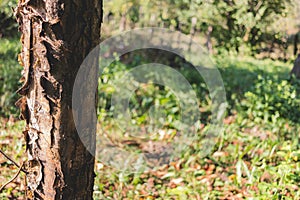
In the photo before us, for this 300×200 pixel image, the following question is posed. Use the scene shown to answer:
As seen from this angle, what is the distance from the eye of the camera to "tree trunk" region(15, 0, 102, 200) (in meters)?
1.74

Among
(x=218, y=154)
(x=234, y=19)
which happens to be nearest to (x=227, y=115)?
(x=218, y=154)

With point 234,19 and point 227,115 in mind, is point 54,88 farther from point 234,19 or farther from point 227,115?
point 234,19

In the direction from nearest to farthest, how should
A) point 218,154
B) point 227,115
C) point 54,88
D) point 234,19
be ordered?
point 54,88
point 218,154
point 227,115
point 234,19

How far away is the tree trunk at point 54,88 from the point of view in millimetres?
1741

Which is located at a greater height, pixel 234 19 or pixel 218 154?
pixel 234 19

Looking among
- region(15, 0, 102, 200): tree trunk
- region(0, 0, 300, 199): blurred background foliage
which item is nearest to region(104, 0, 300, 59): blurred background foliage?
region(0, 0, 300, 199): blurred background foliage

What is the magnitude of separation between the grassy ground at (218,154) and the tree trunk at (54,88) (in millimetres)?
1218

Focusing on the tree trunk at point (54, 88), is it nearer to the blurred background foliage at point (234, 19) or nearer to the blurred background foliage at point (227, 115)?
the blurred background foliage at point (227, 115)

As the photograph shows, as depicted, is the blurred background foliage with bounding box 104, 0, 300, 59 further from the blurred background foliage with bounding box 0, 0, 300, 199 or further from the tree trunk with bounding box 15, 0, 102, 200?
the tree trunk with bounding box 15, 0, 102, 200

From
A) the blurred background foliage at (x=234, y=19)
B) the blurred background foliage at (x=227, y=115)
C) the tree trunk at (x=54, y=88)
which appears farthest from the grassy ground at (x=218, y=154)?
the tree trunk at (x=54, y=88)

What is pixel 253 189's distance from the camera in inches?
128

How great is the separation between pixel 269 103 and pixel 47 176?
3.34 m

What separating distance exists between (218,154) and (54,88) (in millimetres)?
2559

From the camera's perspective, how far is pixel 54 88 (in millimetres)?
1820
